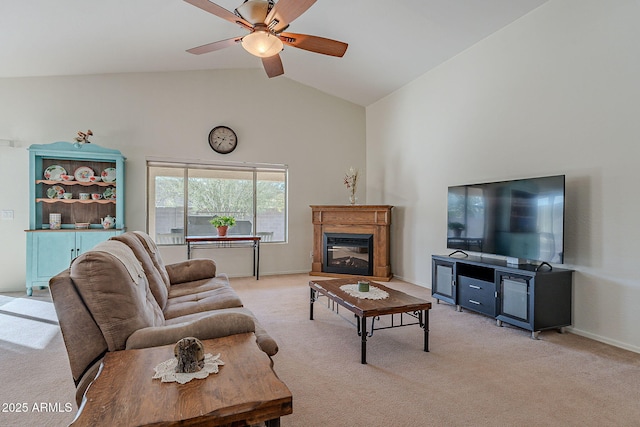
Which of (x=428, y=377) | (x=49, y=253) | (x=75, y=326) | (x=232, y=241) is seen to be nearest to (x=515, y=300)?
(x=428, y=377)

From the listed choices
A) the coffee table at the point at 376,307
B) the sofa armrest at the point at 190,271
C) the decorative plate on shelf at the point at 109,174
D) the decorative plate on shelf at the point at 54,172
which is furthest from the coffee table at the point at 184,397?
the decorative plate on shelf at the point at 54,172

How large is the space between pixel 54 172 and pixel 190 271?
9.95 ft

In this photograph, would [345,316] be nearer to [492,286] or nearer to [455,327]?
[455,327]

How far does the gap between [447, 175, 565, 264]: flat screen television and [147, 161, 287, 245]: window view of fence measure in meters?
3.11

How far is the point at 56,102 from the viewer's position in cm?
468

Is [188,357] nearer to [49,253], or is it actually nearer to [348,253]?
[49,253]

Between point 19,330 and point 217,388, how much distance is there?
3292 mm

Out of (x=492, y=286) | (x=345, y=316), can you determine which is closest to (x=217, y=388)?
(x=345, y=316)

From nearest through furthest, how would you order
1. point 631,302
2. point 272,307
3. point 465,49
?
point 631,302, point 272,307, point 465,49

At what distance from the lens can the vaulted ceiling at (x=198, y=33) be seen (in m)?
3.40

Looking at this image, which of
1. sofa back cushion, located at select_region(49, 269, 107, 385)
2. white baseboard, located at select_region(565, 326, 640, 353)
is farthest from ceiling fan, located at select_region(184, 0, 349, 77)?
white baseboard, located at select_region(565, 326, 640, 353)

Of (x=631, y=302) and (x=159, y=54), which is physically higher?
(x=159, y=54)

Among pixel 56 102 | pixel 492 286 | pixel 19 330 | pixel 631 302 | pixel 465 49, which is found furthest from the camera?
pixel 56 102

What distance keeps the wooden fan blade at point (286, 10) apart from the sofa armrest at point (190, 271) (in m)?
2.37
